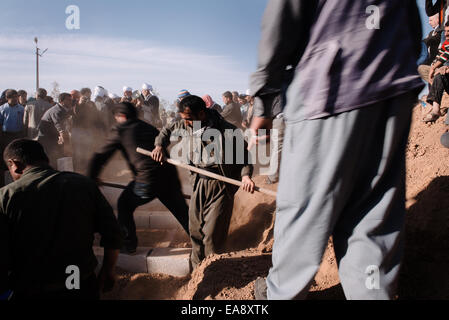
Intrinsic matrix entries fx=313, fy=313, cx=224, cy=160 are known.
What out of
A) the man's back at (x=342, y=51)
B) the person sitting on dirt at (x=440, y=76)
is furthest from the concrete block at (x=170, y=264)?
the person sitting on dirt at (x=440, y=76)

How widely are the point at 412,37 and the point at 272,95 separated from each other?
2.19ft

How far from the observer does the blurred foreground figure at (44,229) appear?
1.69 m

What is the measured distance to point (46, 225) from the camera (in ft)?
5.70

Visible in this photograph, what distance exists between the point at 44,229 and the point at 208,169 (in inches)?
78.2

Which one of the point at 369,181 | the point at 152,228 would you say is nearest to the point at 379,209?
the point at 369,181

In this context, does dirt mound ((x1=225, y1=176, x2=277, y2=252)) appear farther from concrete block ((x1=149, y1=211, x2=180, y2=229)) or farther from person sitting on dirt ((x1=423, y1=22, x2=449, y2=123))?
person sitting on dirt ((x1=423, y1=22, x2=449, y2=123))

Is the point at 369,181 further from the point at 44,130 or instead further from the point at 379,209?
the point at 44,130

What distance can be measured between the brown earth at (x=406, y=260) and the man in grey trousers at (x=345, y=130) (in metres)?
0.81

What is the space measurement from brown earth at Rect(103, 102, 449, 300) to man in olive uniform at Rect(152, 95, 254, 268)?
1.18 feet

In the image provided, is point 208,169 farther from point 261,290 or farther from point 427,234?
point 427,234

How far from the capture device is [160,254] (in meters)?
3.72

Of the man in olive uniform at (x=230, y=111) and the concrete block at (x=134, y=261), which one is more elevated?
the man in olive uniform at (x=230, y=111)

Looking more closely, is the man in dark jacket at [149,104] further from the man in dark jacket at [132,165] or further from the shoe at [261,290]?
the shoe at [261,290]

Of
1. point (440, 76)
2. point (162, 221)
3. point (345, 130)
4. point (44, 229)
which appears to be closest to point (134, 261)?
point (162, 221)
